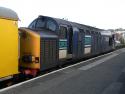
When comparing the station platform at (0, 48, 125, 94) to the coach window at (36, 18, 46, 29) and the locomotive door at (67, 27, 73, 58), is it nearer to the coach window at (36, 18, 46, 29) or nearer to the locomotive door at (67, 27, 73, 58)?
the coach window at (36, 18, 46, 29)

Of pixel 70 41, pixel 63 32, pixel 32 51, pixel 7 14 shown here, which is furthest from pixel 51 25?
pixel 7 14

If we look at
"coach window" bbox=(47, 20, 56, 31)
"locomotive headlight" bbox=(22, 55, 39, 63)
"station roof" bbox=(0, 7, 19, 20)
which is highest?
"station roof" bbox=(0, 7, 19, 20)

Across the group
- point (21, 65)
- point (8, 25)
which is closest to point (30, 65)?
point (21, 65)

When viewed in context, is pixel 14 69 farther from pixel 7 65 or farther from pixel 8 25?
pixel 8 25

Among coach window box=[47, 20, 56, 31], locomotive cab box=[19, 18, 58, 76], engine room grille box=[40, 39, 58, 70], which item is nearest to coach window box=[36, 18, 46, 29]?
coach window box=[47, 20, 56, 31]

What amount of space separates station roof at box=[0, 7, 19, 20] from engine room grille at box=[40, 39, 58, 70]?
249 cm

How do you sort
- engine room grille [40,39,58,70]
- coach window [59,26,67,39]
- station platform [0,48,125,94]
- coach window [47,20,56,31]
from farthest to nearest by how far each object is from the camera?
coach window [59,26,67,39], coach window [47,20,56,31], engine room grille [40,39,58,70], station platform [0,48,125,94]

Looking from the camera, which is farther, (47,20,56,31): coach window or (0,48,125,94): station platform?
(47,20,56,31): coach window

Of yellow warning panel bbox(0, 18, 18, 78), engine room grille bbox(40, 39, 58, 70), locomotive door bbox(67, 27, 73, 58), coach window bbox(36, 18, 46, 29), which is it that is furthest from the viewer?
locomotive door bbox(67, 27, 73, 58)

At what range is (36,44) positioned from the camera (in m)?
13.5

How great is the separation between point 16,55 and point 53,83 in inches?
67.4

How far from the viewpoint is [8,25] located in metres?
11.1

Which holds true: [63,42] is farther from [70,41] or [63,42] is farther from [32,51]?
[32,51]

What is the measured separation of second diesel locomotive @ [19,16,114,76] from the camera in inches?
530
